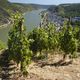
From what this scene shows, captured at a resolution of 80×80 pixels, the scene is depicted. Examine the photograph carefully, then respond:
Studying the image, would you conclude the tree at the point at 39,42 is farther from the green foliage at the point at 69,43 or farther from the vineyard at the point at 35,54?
the green foliage at the point at 69,43

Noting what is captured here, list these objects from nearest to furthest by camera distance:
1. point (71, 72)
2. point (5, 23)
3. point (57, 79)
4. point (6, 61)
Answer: point (57, 79)
point (71, 72)
point (6, 61)
point (5, 23)

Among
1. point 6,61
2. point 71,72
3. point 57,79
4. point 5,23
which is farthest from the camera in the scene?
point 5,23

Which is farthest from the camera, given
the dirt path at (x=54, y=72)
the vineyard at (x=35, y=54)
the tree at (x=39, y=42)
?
the tree at (x=39, y=42)

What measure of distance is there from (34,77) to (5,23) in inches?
6217

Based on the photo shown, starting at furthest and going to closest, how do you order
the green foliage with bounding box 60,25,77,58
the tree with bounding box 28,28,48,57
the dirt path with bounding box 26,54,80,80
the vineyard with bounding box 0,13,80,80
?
the tree with bounding box 28,28,48,57
the green foliage with bounding box 60,25,77,58
the vineyard with bounding box 0,13,80,80
the dirt path with bounding box 26,54,80,80

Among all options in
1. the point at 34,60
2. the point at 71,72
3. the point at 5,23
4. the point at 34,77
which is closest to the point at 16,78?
the point at 34,77

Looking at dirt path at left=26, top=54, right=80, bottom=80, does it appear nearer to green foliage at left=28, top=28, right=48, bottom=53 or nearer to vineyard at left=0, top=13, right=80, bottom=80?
vineyard at left=0, top=13, right=80, bottom=80

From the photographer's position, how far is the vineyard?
40.8 m

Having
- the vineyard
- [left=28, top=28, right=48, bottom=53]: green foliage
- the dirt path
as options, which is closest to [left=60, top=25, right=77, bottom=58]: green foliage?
the vineyard

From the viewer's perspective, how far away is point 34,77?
132ft

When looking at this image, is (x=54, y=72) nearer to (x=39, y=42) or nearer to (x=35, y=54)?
(x=39, y=42)

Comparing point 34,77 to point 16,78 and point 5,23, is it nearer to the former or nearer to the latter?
point 16,78

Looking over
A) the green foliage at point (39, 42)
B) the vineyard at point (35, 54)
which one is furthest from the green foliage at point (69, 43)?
the green foliage at point (39, 42)

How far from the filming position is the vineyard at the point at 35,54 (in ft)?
134
